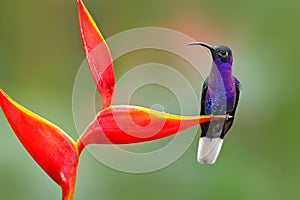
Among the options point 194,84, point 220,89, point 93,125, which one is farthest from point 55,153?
point 194,84

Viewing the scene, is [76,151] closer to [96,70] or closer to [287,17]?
[96,70]

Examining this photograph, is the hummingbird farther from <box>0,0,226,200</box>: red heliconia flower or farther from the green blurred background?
the green blurred background

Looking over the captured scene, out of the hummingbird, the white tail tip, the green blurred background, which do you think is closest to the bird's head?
the hummingbird

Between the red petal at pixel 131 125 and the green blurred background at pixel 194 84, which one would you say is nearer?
the red petal at pixel 131 125

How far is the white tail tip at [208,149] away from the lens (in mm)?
560

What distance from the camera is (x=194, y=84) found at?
149cm

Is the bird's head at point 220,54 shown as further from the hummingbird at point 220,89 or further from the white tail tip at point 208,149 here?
the white tail tip at point 208,149

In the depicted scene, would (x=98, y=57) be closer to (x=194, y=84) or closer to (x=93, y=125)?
(x=93, y=125)

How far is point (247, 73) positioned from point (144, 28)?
0.89 m

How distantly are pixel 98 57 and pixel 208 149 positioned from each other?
0.14 metres

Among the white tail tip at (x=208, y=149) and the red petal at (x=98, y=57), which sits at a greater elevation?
the red petal at (x=98, y=57)

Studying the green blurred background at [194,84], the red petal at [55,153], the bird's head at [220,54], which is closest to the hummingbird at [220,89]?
the bird's head at [220,54]

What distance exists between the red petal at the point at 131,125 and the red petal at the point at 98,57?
0.02 meters

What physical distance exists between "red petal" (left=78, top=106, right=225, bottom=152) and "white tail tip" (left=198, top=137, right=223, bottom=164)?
7cm
